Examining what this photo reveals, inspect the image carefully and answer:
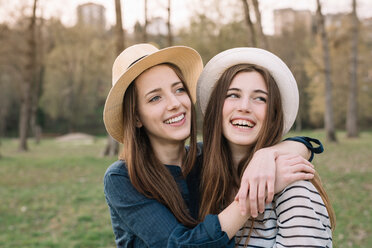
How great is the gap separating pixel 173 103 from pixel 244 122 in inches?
18.3

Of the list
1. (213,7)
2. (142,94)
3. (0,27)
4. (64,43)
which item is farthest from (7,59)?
(142,94)

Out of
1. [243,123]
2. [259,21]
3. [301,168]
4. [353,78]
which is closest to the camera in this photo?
[301,168]

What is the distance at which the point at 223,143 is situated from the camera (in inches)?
95.4

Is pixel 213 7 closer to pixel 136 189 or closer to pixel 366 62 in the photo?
pixel 366 62

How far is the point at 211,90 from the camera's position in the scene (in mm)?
2516

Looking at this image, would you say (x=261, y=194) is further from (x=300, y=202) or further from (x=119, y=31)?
(x=119, y=31)

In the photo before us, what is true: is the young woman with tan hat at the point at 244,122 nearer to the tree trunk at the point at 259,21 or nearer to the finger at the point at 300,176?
the finger at the point at 300,176

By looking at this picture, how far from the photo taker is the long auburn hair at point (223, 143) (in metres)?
2.22

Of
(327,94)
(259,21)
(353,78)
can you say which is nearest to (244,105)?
(259,21)

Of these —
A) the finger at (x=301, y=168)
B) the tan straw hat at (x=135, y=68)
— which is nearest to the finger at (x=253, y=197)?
the finger at (x=301, y=168)

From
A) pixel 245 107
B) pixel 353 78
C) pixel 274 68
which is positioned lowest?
pixel 353 78

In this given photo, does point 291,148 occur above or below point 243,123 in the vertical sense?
below

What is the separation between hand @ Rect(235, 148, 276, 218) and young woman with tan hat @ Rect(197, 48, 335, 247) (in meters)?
0.11

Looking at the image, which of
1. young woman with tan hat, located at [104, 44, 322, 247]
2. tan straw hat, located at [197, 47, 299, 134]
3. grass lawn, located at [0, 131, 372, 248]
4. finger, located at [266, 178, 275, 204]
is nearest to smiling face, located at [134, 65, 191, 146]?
young woman with tan hat, located at [104, 44, 322, 247]
